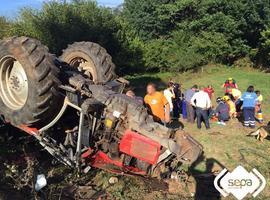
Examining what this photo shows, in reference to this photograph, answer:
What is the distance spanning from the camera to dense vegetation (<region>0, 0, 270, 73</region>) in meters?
22.7

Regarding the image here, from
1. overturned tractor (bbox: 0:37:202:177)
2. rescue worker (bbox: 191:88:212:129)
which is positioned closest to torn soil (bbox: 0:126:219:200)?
overturned tractor (bbox: 0:37:202:177)

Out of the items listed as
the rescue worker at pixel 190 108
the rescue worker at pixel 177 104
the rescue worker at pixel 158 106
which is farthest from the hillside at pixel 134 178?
the rescue worker at pixel 177 104

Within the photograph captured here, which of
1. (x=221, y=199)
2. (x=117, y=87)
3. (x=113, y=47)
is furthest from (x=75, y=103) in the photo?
(x=113, y=47)

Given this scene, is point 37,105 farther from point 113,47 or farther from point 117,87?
point 113,47

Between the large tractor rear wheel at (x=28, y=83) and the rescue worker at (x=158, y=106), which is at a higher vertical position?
the large tractor rear wheel at (x=28, y=83)

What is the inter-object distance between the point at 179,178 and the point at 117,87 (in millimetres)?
1837

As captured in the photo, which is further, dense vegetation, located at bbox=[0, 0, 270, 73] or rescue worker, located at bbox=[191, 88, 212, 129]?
dense vegetation, located at bbox=[0, 0, 270, 73]

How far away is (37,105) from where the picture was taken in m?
6.53

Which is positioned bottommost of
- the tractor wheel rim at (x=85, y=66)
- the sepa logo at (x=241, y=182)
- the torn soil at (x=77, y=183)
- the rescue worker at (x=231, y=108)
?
the rescue worker at (x=231, y=108)

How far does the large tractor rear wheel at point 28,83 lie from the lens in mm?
6480

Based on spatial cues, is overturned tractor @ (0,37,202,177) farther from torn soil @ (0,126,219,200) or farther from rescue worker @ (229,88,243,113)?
rescue worker @ (229,88,243,113)

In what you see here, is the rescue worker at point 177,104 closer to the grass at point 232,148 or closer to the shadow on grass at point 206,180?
the grass at point 232,148

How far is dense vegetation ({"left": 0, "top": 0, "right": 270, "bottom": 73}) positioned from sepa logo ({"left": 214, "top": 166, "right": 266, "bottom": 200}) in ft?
57.6

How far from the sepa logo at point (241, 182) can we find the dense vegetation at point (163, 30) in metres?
17.6
